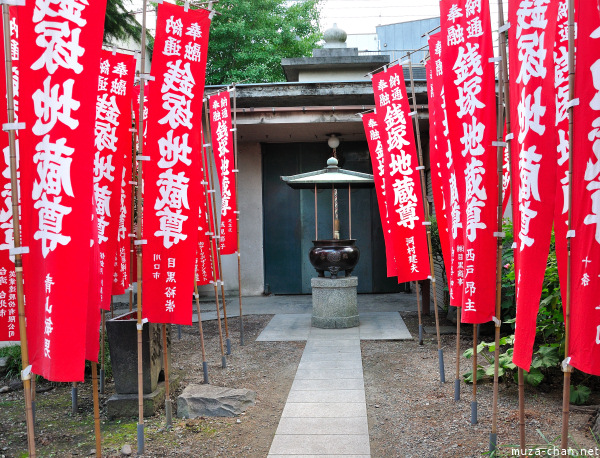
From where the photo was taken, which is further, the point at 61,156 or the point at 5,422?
the point at 5,422

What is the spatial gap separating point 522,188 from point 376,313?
24.6 feet

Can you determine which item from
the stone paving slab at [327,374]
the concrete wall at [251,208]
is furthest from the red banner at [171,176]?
the concrete wall at [251,208]

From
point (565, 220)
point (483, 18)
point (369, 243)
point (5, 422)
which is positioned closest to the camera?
point (565, 220)

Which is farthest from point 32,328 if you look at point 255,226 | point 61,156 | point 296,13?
point 296,13

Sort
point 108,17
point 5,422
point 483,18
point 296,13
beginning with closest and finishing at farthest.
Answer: point 483,18, point 5,422, point 108,17, point 296,13

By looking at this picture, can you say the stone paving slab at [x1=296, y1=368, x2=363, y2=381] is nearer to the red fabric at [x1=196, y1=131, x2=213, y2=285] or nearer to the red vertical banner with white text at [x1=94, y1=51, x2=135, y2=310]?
the red fabric at [x1=196, y1=131, x2=213, y2=285]

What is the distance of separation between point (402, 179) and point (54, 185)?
5.01 metres

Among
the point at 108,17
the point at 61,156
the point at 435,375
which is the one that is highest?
the point at 108,17

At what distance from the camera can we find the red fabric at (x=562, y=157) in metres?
3.07

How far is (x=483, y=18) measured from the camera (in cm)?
420

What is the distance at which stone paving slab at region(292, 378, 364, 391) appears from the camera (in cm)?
598

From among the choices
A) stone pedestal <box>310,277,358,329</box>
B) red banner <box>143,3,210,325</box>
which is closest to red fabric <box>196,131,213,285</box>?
stone pedestal <box>310,277,358,329</box>

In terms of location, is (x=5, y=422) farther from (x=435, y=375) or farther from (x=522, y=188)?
(x=522, y=188)

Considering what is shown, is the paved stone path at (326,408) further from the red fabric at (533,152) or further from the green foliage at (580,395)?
the green foliage at (580,395)
